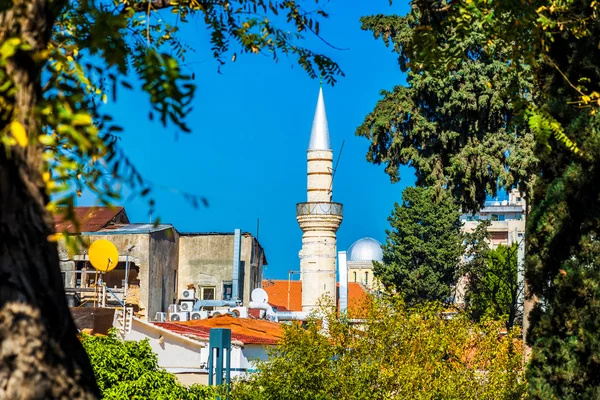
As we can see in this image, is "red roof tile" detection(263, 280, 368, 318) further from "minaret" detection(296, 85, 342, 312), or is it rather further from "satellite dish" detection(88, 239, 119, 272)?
"satellite dish" detection(88, 239, 119, 272)

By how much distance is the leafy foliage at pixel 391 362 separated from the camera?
16281mm

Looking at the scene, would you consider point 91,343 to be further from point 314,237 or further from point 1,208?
point 314,237

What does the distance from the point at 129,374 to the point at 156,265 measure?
31846 mm

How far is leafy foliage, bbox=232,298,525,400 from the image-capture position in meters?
16.3

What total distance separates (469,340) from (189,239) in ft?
102

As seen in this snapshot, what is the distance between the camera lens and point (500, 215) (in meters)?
108

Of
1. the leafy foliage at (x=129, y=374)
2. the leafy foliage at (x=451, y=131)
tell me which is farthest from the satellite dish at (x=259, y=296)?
the leafy foliage at (x=129, y=374)

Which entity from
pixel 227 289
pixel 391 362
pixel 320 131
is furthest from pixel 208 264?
pixel 391 362

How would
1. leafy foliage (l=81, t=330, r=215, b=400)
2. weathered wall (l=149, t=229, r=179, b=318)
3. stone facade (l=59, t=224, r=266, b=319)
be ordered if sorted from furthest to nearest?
1. weathered wall (l=149, t=229, r=179, b=318)
2. stone facade (l=59, t=224, r=266, b=319)
3. leafy foliage (l=81, t=330, r=215, b=400)

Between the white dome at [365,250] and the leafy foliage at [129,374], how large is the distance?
80904mm

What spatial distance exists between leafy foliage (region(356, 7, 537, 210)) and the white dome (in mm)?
69368

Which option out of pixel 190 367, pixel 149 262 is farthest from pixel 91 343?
pixel 149 262

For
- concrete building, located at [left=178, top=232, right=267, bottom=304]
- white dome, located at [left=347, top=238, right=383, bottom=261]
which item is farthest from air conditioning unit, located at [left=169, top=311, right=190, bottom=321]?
white dome, located at [left=347, top=238, right=383, bottom=261]

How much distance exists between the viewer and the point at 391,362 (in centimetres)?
1828
